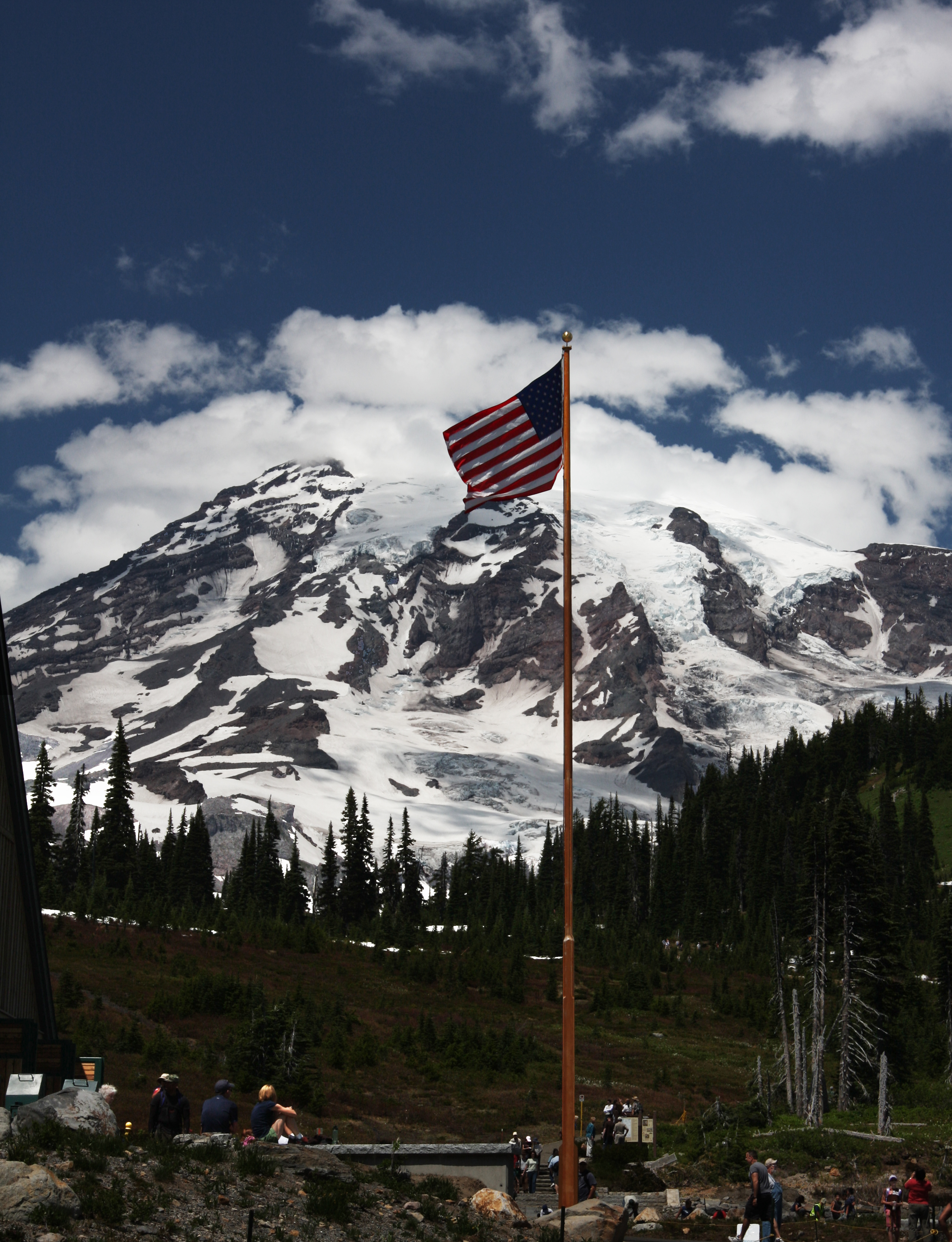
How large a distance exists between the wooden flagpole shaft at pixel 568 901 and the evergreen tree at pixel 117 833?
385 feet

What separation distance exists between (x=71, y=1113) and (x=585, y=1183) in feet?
43.4

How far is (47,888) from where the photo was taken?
109125 mm

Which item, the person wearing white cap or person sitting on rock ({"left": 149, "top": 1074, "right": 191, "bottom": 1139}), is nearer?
person sitting on rock ({"left": 149, "top": 1074, "right": 191, "bottom": 1139})

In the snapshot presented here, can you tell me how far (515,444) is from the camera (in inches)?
873

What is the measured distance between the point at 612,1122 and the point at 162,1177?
30963mm

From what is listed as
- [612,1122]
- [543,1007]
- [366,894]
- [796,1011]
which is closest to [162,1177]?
[612,1122]

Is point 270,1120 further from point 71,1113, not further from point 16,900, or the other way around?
point 16,900

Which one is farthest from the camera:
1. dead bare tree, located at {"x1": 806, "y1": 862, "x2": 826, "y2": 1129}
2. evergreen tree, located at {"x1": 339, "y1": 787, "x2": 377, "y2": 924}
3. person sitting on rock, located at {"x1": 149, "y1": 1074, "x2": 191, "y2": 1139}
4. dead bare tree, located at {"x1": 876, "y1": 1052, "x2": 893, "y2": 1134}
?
evergreen tree, located at {"x1": 339, "y1": 787, "x2": 377, "y2": 924}

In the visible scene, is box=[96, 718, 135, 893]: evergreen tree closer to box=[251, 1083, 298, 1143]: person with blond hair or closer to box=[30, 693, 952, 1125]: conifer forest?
box=[30, 693, 952, 1125]: conifer forest

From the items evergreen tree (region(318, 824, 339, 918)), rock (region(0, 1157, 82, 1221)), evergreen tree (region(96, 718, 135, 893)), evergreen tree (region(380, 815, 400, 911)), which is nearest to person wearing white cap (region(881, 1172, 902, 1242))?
rock (region(0, 1157, 82, 1221))

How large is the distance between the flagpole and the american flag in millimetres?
239

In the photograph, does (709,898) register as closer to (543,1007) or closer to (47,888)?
(543,1007)

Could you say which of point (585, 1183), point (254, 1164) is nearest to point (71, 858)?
point (585, 1183)

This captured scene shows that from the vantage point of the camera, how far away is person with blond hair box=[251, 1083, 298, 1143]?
18.9m
